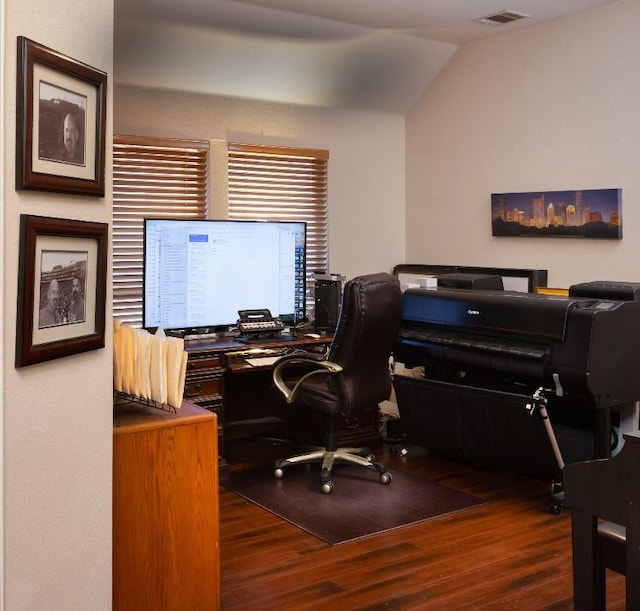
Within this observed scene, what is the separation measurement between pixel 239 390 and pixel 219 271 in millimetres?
900

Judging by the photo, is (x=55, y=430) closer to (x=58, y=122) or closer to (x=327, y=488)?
(x=58, y=122)

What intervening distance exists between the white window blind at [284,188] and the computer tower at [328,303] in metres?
0.37

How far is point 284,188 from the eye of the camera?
5629 millimetres

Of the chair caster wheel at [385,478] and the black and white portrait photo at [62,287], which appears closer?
the black and white portrait photo at [62,287]

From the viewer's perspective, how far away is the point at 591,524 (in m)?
2.20

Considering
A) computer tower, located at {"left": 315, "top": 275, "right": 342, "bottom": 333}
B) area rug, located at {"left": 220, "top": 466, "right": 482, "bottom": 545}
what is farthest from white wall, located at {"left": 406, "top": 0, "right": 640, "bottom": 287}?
area rug, located at {"left": 220, "top": 466, "right": 482, "bottom": 545}

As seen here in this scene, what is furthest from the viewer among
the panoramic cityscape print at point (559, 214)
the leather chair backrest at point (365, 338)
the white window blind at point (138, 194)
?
the white window blind at point (138, 194)

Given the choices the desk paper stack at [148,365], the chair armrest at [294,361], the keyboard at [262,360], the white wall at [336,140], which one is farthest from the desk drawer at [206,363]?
the desk paper stack at [148,365]

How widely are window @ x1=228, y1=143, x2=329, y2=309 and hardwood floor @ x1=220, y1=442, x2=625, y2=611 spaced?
6.81 feet

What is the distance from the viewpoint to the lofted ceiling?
15.0 feet

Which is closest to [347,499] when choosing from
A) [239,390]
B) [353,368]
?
[353,368]

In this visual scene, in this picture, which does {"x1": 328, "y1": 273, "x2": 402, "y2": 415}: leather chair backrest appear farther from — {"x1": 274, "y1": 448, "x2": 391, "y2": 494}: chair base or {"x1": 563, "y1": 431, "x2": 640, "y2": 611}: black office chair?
{"x1": 563, "y1": 431, "x2": 640, "y2": 611}: black office chair

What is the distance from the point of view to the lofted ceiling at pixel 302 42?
→ 456 centimetres

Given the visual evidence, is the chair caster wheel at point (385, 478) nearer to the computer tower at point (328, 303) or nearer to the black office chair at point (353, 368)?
the black office chair at point (353, 368)
